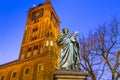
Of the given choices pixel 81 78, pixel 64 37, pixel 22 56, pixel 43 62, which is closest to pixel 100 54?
pixel 64 37

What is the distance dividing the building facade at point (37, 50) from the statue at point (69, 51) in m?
25.4

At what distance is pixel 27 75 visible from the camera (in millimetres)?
40938

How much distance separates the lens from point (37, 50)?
1879 inches

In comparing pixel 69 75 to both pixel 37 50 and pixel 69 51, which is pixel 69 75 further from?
pixel 37 50

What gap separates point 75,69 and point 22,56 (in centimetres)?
4379

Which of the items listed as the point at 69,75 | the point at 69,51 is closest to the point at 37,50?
the point at 69,51

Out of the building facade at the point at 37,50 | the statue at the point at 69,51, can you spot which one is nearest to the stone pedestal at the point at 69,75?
the statue at the point at 69,51

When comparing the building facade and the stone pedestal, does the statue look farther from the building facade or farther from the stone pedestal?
the building facade

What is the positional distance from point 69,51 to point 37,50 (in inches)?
1633

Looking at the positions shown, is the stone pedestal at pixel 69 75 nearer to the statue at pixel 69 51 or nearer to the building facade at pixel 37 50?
the statue at pixel 69 51

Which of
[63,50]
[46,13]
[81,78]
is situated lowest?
[81,78]

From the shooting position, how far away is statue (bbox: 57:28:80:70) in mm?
6439

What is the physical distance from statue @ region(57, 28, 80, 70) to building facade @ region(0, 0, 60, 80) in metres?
25.4

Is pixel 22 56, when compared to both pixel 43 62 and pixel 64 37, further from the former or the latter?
pixel 64 37
